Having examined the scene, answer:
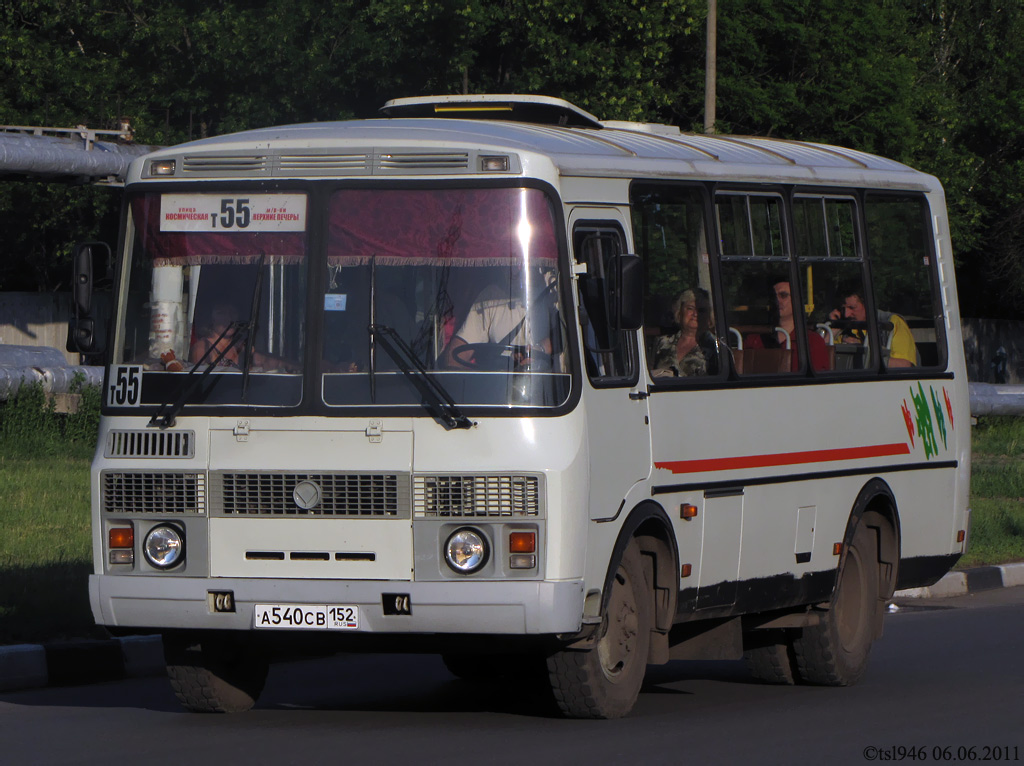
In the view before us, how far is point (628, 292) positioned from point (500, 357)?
639mm

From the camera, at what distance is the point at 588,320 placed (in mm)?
7598

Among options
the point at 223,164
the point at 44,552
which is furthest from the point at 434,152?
the point at 44,552

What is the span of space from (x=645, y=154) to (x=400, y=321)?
1.88 metres

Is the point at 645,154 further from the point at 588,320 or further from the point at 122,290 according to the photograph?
the point at 122,290

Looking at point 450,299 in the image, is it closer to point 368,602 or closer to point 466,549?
point 466,549

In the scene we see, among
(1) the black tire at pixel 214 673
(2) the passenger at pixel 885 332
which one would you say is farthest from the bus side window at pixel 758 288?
(1) the black tire at pixel 214 673

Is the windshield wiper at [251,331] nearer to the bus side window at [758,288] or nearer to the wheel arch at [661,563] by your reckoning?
the wheel arch at [661,563]

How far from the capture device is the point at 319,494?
732 centimetres

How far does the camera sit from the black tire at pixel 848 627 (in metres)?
9.71

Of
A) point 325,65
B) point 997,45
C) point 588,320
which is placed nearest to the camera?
point 588,320

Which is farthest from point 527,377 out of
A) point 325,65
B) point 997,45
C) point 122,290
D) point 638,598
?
point 997,45

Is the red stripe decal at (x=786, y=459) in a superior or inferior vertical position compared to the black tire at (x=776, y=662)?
superior

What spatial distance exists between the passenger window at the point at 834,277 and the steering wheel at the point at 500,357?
278 cm

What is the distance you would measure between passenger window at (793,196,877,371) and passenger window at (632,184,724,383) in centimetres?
106
